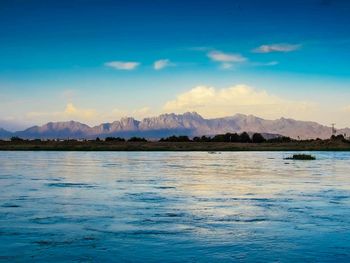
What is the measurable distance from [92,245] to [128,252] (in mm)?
1072

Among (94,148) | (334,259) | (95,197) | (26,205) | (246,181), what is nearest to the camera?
(334,259)

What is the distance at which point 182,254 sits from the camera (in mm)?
11422

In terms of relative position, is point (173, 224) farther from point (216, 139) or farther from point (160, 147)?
point (216, 139)

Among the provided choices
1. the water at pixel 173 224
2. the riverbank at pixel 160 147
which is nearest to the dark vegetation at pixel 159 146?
the riverbank at pixel 160 147

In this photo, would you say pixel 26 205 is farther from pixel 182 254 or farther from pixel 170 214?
pixel 182 254

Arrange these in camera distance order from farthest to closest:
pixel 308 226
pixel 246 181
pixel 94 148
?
pixel 94 148 < pixel 246 181 < pixel 308 226

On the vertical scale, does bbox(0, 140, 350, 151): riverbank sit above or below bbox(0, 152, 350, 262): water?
above

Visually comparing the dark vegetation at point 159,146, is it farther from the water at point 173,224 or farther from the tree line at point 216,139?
the water at point 173,224

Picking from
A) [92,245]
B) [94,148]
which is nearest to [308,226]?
[92,245]

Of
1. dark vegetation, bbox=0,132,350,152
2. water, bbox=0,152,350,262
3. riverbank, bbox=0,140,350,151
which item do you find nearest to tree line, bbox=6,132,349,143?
dark vegetation, bbox=0,132,350,152

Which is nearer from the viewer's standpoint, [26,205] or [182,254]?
[182,254]

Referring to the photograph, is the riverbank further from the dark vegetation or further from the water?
the water

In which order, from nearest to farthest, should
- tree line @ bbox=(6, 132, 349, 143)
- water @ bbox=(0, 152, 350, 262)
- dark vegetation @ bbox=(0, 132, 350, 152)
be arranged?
1. water @ bbox=(0, 152, 350, 262)
2. dark vegetation @ bbox=(0, 132, 350, 152)
3. tree line @ bbox=(6, 132, 349, 143)

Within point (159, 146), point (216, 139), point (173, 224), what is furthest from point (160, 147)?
point (173, 224)
